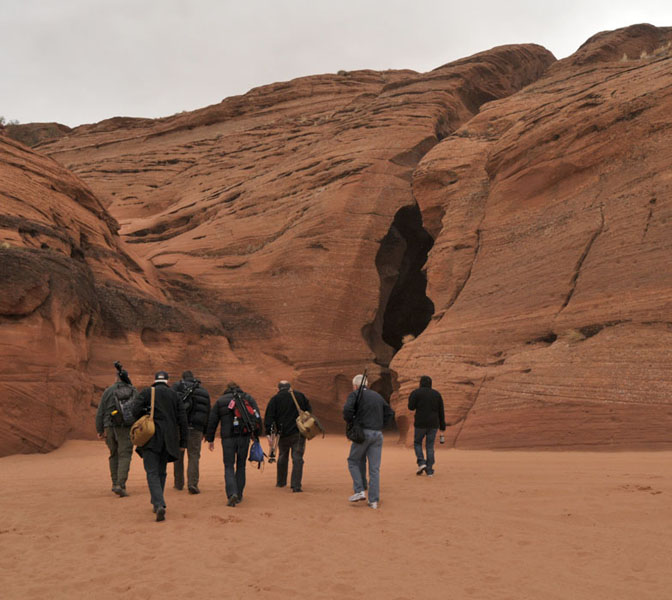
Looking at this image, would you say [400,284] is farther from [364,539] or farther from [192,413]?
[364,539]

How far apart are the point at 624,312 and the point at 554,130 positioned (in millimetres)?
6395

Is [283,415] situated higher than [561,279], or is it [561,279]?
[561,279]

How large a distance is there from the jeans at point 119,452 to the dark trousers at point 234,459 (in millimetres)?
1422

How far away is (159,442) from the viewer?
6.69 m

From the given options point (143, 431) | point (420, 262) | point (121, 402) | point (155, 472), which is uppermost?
point (420, 262)

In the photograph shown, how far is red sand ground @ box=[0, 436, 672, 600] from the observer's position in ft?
14.1

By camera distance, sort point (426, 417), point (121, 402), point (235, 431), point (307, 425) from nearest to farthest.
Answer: point (235, 431), point (307, 425), point (121, 402), point (426, 417)

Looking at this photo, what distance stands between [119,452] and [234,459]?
170 centimetres

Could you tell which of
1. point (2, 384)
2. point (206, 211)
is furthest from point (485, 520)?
point (206, 211)

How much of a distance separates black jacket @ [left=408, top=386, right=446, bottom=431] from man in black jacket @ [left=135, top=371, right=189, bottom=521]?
12.6 feet

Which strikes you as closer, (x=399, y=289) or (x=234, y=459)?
(x=234, y=459)

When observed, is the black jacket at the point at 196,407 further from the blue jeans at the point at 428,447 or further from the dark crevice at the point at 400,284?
the dark crevice at the point at 400,284

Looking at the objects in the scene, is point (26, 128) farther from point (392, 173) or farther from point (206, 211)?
point (392, 173)

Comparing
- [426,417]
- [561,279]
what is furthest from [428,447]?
[561,279]
